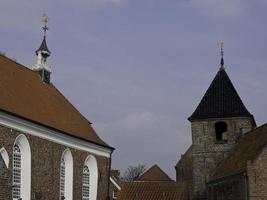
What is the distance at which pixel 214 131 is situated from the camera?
40406 millimetres

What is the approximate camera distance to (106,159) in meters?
36.9

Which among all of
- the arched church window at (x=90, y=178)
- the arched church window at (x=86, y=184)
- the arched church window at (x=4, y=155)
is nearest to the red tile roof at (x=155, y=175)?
the arched church window at (x=90, y=178)

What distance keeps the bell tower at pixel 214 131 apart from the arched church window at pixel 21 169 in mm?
15894

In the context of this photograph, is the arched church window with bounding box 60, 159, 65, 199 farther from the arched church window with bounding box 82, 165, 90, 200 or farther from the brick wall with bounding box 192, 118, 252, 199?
the brick wall with bounding box 192, 118, 252, 199

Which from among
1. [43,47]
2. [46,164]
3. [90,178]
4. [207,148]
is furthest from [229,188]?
[43,47]

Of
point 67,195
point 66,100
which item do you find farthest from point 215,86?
point 67,195

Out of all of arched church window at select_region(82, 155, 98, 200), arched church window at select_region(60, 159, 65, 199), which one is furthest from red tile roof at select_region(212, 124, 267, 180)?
arched church window at select_region(60, 159, 65, 199)

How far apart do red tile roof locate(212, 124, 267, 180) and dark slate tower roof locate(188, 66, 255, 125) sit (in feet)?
10.4

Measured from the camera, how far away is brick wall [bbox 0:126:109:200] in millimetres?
26375

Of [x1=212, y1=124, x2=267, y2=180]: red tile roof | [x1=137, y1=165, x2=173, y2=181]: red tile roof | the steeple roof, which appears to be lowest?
[x1=212, y1=124, x2=267, y2=180]: red tile roof

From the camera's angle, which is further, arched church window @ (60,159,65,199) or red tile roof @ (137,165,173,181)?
red tile roof @ (137,165,173,181)

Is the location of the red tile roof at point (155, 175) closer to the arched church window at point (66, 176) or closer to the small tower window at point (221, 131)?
the small tower window at point (221, 131)

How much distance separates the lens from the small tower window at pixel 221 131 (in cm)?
4043

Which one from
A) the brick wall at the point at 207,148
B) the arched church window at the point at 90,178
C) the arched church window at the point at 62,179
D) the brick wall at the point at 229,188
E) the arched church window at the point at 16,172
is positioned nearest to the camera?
the arched church window at the point at 16,172
